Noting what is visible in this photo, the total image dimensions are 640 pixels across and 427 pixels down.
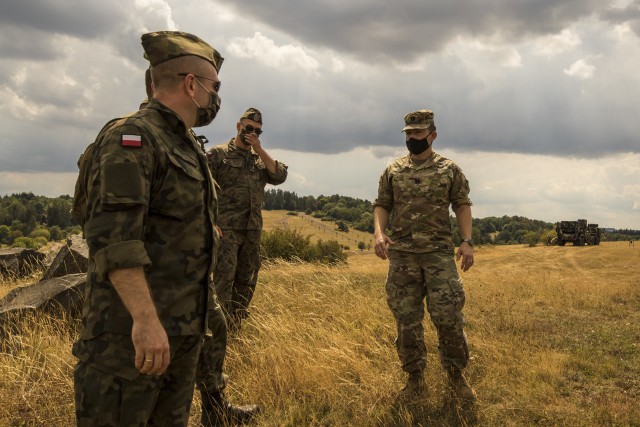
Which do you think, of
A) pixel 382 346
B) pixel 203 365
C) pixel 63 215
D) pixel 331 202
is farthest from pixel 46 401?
pixel 331 202

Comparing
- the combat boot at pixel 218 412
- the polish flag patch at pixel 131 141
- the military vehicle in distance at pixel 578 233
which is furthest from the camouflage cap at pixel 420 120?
the military vehicle in distance at pixel 578 233

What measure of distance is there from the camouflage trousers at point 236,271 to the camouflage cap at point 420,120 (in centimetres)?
215

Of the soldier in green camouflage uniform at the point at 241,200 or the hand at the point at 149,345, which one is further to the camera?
the soldier in green camouflage uniform at the point at 241,200

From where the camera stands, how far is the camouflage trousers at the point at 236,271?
17.4ft

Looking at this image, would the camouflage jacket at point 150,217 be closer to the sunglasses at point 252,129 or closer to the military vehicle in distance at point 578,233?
the sunglasses at point 252,129

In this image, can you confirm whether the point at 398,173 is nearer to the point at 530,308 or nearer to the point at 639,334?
the point at 639,334

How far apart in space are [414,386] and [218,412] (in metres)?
1.81

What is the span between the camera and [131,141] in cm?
203

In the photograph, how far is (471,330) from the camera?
711 centimetres

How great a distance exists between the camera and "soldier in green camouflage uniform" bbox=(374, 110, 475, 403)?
4.39m

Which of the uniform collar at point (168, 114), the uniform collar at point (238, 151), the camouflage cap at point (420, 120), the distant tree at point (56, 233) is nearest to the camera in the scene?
the uniform collar at point (168, 114)

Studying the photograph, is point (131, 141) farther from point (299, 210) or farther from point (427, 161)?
point (299, 210)

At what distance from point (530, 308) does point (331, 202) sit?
13913 cm

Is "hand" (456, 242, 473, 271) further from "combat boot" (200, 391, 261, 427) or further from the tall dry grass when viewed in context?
"combat boot" (200, 391, 261, 427)
